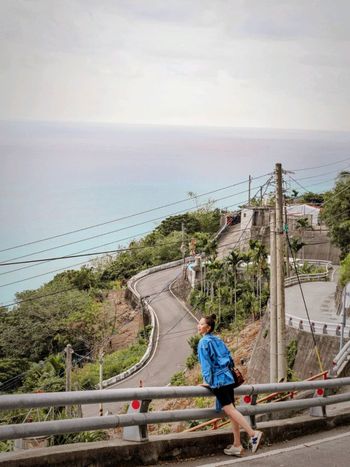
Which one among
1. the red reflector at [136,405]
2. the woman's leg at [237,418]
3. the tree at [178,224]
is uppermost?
the red reflector at [136,405]

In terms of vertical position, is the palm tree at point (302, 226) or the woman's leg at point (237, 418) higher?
the woman's leg at point (237, 418)

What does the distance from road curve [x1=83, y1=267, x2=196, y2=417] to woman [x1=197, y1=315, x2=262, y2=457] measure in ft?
72.6

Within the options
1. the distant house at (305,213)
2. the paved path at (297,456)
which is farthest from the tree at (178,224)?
the paved path at (297,456)

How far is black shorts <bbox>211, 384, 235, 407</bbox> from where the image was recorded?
20.9 feet

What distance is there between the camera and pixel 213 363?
251 inches

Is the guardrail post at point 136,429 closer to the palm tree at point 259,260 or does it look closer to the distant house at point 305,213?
the palm tree at point 259,260

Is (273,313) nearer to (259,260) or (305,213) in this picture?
(259,260)

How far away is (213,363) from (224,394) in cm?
32

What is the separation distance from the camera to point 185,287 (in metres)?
58.8

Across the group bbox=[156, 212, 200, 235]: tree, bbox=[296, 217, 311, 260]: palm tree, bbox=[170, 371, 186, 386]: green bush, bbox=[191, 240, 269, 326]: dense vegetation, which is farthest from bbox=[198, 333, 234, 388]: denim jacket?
bbox=[156, 212, 200, 235]: tree

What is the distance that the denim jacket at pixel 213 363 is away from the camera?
634 centimetres

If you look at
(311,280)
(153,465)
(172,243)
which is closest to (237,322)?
(311,280)

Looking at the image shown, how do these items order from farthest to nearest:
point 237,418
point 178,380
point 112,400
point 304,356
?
point 178,380 < point 304,356 < point 237,418 < point 112,400

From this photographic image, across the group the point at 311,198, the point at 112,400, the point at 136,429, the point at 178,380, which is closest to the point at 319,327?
the point at 178,380
